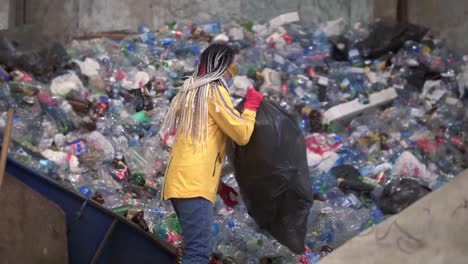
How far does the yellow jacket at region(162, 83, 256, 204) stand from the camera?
3.35 metres

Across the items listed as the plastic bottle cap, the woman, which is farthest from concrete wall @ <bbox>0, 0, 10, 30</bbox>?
the woman

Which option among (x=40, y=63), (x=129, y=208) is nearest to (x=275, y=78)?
(x=40, y=63)

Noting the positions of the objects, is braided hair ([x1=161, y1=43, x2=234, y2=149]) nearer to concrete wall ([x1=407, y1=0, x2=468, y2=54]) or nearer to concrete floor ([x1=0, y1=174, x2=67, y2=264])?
concrete floor ([x1=0, y1=174, x2=67, y2=264])

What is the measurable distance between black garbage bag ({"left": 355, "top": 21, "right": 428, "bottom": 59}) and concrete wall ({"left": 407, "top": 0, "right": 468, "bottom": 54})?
0.26 metres

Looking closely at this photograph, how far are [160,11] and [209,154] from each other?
5.68m

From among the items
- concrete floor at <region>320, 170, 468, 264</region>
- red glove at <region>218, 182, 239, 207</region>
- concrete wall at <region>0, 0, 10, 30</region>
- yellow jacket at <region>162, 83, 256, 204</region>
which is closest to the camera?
concrete floor at <region>320, 170, 468, 264</region>

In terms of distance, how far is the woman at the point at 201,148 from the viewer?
3355 millimetres

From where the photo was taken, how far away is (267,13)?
901 cm

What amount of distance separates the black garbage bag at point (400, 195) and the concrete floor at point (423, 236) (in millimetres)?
3611

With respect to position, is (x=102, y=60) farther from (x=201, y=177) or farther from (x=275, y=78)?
(x=201, y=177)

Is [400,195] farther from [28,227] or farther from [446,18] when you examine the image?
[28,227]

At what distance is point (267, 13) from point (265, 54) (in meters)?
1.26

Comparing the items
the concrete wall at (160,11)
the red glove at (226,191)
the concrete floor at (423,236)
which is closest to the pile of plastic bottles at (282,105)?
the concrete wall at (160,11)

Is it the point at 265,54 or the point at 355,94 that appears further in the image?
the point at 265,54
